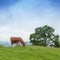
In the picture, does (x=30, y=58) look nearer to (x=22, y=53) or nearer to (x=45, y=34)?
(x=22, y=53)

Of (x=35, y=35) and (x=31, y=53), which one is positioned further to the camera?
(x=35, y=35)

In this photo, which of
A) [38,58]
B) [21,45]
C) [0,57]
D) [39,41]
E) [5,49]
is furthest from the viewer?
[39,41]

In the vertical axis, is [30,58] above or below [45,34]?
below

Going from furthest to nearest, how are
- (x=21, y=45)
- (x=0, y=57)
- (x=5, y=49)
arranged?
(x=21, y=45)
(x=5, y=49)
(x=0, y=57)

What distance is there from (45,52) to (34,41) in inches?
2067

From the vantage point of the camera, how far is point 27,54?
2977cm

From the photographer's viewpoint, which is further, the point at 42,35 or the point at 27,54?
the point at 42,35

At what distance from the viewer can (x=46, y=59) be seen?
93.8 ft

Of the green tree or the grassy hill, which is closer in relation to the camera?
the grassy hill

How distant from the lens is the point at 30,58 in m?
28.3

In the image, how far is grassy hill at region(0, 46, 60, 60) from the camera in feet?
92.5

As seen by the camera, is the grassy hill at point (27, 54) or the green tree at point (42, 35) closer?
the grassy hill at point (27, 54)

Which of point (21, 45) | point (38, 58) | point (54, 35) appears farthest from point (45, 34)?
point (38, 58)

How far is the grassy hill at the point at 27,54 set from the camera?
2819 cm
